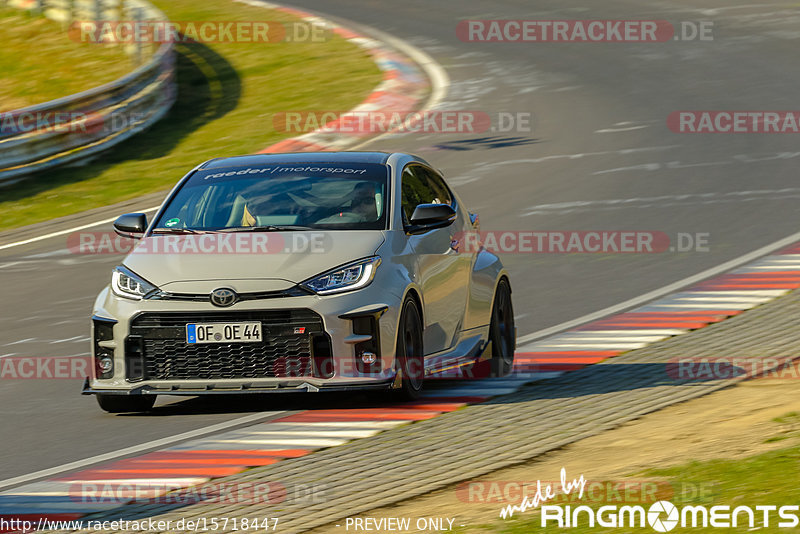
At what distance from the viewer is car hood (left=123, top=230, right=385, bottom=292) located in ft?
27.8

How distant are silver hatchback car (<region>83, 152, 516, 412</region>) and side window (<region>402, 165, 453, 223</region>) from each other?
0.08ft

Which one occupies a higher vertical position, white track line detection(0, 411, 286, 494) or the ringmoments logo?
the ringmoments logo

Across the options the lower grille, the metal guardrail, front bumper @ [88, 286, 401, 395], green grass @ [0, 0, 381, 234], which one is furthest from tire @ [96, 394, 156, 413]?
the metal guardrail

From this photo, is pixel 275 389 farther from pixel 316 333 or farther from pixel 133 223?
pixel 133 223

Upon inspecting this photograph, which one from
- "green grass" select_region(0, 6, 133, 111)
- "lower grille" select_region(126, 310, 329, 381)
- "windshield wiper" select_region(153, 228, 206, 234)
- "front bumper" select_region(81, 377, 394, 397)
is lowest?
"green grass" select_region(0, 6, 133, 111)

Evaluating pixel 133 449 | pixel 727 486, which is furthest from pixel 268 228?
pixel 727 486

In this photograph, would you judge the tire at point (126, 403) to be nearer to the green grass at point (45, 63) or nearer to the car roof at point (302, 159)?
the car roof at point (302, 159)

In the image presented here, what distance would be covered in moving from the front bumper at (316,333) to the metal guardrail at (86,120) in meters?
12.0

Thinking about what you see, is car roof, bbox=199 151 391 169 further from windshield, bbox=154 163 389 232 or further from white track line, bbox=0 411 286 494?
white track line, bbox=0 411 286 494

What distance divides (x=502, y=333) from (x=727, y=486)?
4346 mm

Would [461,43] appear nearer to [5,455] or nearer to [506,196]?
[506,196]

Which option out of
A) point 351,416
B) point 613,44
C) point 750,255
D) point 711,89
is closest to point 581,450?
point 351,416

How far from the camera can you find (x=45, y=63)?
27156 mm

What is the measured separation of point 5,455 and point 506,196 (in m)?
10.3
